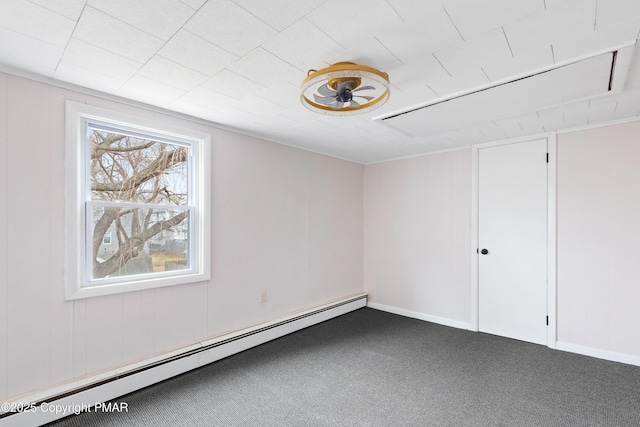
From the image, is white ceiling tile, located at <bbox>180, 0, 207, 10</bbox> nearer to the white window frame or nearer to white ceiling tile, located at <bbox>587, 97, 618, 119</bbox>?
the white window frame

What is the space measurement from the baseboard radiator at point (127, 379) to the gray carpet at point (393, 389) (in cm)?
7

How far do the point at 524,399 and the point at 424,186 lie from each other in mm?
2576

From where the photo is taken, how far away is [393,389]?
2424mm

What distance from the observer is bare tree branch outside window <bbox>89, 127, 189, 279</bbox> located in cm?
238

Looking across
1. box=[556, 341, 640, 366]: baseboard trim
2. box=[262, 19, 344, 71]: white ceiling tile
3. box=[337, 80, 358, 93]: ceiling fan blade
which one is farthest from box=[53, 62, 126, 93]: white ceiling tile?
box=[556, 341, 640, 366]: baseboard trim

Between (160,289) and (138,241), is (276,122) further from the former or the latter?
(160,289)

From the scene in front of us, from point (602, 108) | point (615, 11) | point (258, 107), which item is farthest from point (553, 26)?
point (258, 107)

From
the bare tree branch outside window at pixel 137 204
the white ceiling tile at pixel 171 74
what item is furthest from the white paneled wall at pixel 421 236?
the white ceiling tile at pixel 171 74

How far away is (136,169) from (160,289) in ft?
3.35

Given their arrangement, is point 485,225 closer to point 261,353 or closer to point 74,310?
point 261,353

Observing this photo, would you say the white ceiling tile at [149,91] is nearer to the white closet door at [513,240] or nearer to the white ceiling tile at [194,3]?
the white ceiling tile at [194,3]

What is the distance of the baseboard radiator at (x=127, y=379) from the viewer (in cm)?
193

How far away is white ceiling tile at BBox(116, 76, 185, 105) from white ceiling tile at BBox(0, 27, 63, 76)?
40 centimetres

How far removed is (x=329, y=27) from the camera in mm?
1482
